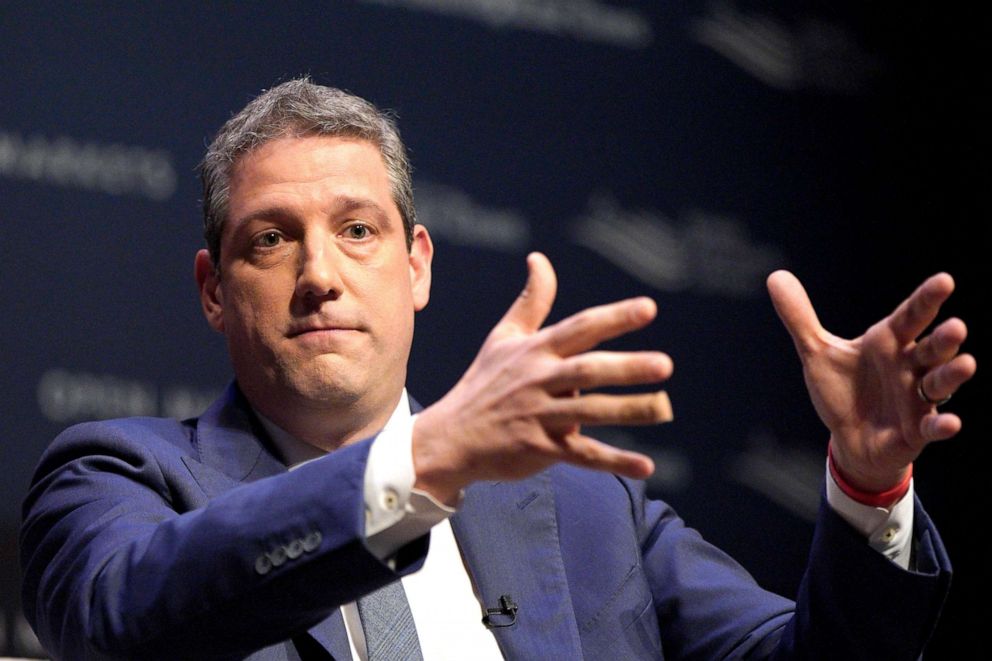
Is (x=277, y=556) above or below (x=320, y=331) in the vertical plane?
below

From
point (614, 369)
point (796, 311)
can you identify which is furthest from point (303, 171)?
point (614, 369)

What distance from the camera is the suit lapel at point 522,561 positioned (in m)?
2.01

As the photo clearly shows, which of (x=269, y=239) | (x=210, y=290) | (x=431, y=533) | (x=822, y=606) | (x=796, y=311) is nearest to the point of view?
(x=796, y=311)

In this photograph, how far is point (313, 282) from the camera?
2.12 m

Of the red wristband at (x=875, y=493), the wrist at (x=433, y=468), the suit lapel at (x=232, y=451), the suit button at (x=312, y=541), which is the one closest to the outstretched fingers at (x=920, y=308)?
the red wristband at (x=875, y=493)

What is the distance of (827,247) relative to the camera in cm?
339

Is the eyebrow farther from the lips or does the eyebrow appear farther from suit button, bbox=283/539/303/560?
suit button, bbox=283/539/303/560

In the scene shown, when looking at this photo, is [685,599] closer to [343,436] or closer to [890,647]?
[890,647]

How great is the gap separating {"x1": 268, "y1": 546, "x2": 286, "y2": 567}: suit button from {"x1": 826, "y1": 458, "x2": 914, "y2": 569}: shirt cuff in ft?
2.40

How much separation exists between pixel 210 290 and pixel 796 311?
109cm

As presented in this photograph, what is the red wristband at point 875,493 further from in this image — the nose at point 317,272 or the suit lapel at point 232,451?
the nose at point 317,272

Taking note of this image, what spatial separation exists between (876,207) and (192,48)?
1708 millimetres

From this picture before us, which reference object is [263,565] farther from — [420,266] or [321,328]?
[420,266]

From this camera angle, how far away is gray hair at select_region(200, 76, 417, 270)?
89.4 inches
